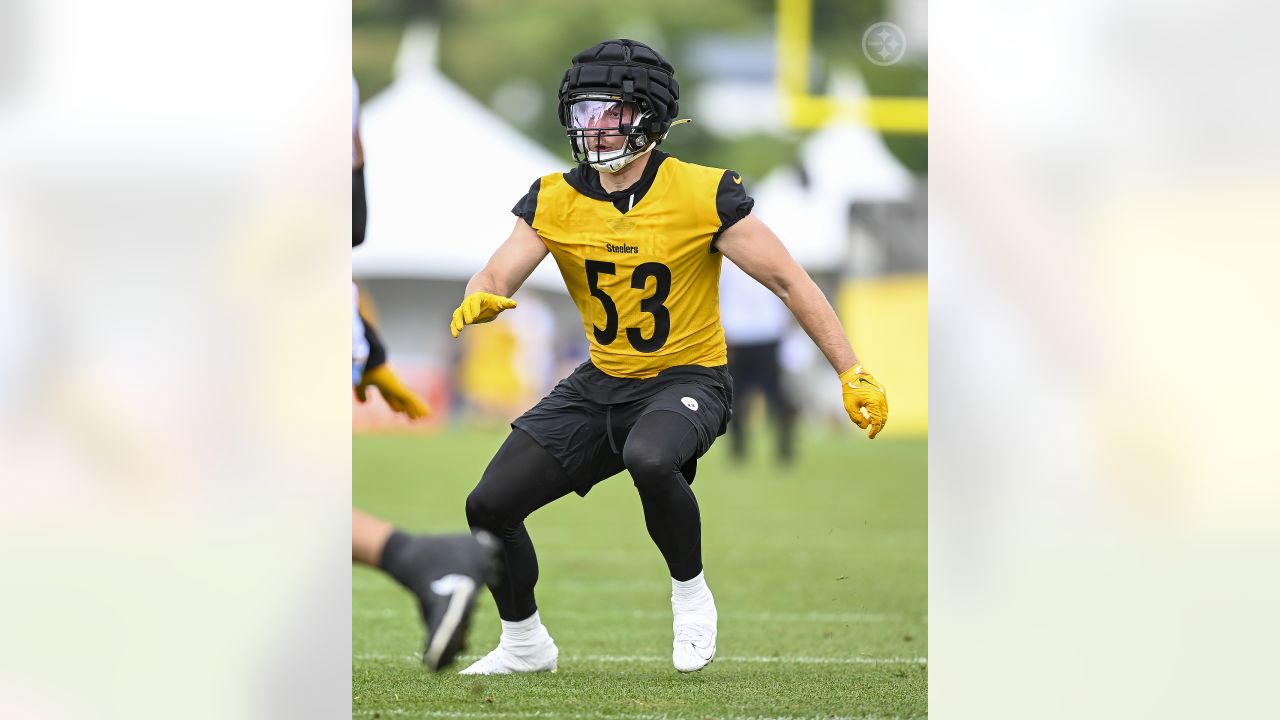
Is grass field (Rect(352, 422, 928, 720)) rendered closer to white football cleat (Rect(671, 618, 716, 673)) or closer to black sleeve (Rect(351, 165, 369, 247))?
white football cleat (Rect(671, 618, 716, 673))

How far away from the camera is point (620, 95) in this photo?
4.71 metres

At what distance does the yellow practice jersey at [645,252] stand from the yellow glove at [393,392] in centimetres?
89

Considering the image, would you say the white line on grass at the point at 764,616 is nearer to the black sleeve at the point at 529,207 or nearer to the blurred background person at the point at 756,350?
the black sleeve at the point at 529,207

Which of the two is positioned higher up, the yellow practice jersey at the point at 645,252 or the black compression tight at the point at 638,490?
the yellow practice jersey at the point at 645,252

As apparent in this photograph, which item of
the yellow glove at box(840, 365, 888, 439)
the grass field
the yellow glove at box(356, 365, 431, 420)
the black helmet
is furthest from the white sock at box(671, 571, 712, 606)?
the yellow glove at box(356, 365, 431, 420)

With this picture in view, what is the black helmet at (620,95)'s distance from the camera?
4.73 metres

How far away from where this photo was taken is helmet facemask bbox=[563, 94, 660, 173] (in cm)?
473

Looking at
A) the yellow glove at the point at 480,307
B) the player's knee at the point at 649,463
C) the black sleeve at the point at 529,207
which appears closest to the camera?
the yellow glove at the point at 480,307
